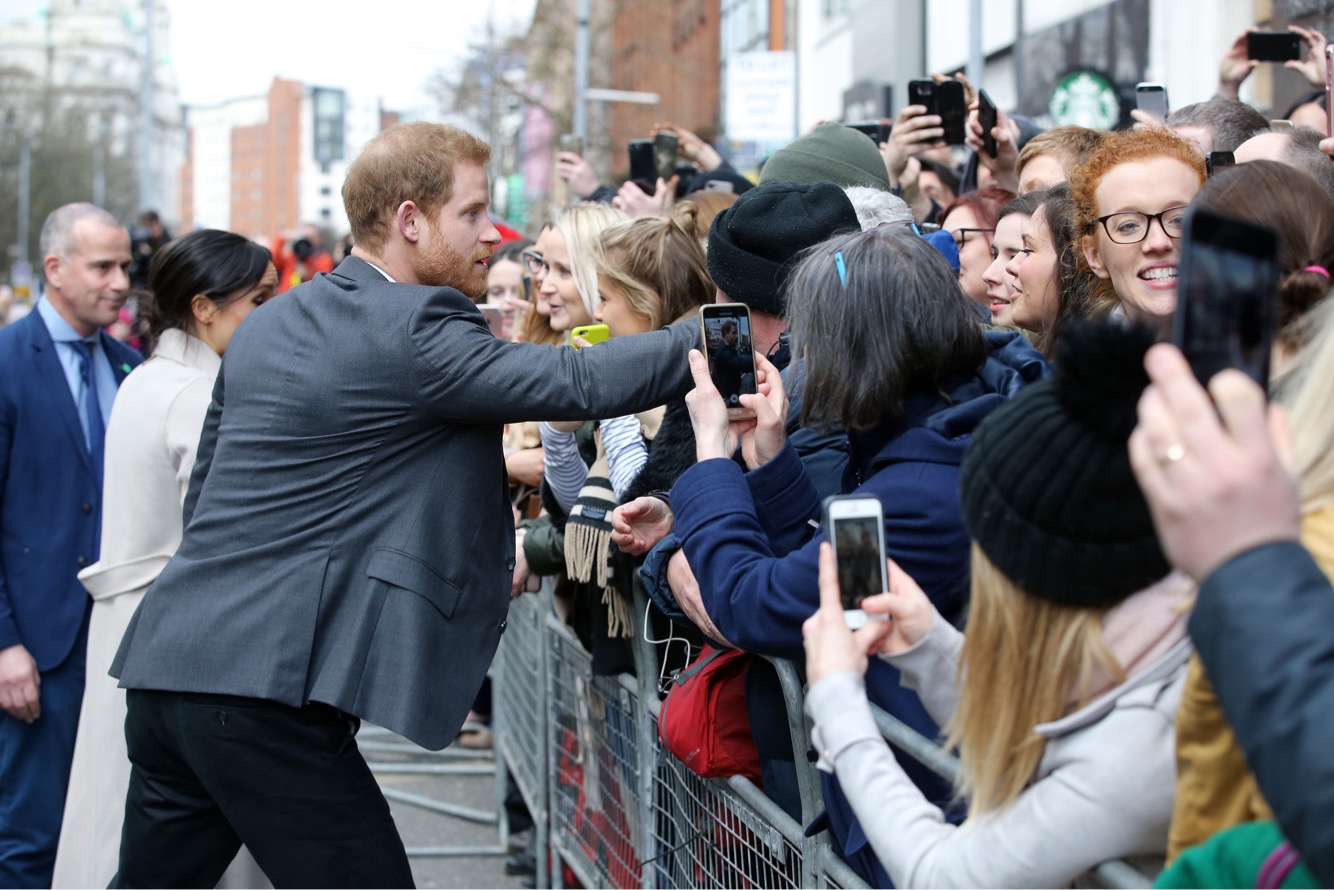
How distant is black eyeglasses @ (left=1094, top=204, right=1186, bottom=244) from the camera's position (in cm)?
293

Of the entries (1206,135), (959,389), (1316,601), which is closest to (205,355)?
(959,389)

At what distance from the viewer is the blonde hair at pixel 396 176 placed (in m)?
3.16

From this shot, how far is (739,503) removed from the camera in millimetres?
2568

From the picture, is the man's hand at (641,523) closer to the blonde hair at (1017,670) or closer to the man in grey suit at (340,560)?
the man in grey suit at (340,560)

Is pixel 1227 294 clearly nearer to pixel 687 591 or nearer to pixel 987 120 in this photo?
pixel 687 591

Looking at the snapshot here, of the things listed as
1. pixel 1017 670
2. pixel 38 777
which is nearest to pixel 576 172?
pixel 38 777

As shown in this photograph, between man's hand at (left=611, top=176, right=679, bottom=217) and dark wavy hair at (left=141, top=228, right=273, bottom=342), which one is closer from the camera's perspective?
dark wavy hair at (left=141, top=228, right=273, bottom=342)

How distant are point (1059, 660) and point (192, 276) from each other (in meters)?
3.63

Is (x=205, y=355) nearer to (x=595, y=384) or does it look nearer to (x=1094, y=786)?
(x=595, y=384)

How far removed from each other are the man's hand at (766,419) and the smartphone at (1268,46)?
3023 millimetres

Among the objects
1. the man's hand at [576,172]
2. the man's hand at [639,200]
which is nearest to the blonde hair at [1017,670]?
the man's hand at [639,200]

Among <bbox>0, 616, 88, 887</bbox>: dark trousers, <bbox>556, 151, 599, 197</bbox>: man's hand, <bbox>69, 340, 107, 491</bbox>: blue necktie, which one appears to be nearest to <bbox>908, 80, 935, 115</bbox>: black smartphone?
<bbox>556, 151, 599, 197</bbox>: man's hand

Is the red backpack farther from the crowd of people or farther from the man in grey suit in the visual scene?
the man in grey suit

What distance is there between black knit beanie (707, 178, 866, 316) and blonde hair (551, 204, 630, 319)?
121cm
